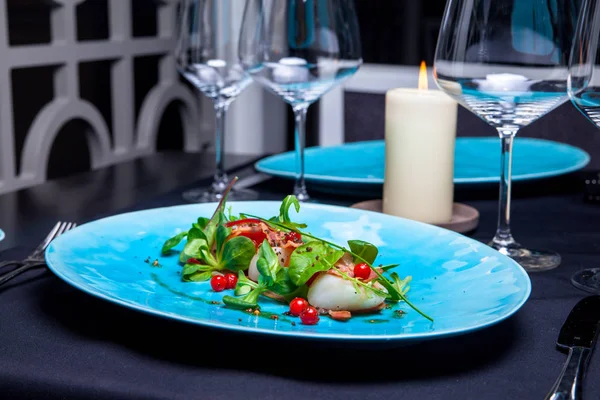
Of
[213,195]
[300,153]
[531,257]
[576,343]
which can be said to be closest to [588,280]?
[531,257]

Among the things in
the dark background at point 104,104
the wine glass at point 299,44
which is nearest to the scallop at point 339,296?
the wine glass at point 299,44

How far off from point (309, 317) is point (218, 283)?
0.11m

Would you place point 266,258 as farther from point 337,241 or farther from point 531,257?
point 531,257

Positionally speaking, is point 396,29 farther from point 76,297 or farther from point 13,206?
point 76,297

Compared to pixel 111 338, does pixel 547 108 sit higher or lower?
higher

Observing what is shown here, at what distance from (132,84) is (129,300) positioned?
182 centimetres

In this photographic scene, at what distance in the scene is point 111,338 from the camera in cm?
56

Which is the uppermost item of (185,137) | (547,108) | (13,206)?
(547,108)

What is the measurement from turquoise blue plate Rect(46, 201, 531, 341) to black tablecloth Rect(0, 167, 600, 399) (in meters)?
0.02

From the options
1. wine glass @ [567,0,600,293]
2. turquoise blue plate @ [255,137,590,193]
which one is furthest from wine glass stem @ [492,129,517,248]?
turquoise blue plate @ [255,137,590,193]

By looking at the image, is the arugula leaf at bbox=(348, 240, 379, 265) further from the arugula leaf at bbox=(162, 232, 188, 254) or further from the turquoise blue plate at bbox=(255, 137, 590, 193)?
the turquoise blue plate at bbox=(255, 137, 590, 193)

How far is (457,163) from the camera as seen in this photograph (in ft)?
3.88

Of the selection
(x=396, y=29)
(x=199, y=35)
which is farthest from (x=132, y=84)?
(x=396, y=29)

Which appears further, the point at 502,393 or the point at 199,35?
the point at 199,35
